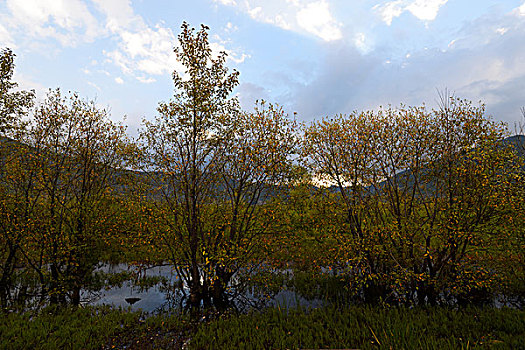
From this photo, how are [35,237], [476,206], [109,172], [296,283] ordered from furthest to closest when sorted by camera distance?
[296,283]
[109,172]
[35,237]
[476,206]

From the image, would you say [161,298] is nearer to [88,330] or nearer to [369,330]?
[88,330]

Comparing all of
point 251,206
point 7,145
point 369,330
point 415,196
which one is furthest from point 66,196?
point 415,196

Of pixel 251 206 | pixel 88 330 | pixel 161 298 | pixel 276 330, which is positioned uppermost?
pixel 251 206

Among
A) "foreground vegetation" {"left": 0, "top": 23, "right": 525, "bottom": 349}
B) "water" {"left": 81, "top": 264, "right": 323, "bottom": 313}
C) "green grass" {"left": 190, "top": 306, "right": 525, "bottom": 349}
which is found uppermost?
"foreground vegetation" {"left": 0, "top": 23, "right": 525, "bottom": 349}

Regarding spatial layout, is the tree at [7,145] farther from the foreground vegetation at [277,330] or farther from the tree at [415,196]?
the tree at [415,196]

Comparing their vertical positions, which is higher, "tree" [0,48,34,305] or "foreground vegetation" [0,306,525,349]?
"tree" [0,48,34,305]

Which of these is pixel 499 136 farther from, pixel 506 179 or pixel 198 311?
pixel 198 311

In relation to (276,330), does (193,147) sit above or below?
above

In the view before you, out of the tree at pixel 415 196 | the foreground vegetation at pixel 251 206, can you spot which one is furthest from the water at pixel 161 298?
the tree at pixel 415 196

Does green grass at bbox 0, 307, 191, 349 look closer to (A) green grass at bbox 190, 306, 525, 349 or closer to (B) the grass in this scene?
(B) the grass

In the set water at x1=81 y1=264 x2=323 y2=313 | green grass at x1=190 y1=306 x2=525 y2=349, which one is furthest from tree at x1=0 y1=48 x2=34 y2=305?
green grass at x1=190 y1=306 x2=525 y2=349

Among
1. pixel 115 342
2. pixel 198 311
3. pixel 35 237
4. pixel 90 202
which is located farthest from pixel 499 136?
pixel 35 237

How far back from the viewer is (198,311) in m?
11.7

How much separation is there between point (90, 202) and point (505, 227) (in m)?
19.8
